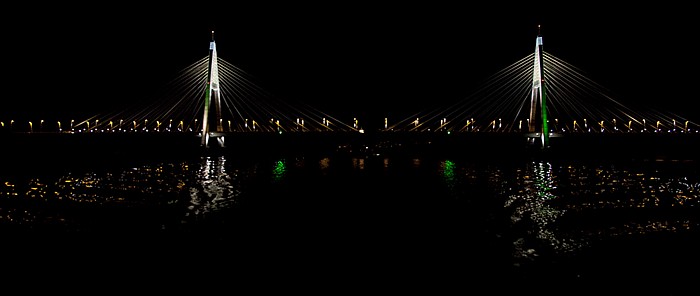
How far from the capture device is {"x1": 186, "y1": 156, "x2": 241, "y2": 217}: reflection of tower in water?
38.1ft

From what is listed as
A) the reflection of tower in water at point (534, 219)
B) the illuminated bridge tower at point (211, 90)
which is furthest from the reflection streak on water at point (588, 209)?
the illuminated bridge tower at point (211, 90)

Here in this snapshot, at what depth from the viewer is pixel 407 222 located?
33.5 feet

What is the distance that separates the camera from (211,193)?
14398 mm

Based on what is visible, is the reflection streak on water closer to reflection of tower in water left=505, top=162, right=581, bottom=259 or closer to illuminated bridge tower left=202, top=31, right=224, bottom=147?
reflection of tower in water left=505, top=162, right=581, bottom=259

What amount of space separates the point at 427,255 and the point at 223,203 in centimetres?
617

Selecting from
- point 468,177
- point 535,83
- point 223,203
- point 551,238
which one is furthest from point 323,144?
point 551,238

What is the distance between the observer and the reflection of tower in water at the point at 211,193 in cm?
1161

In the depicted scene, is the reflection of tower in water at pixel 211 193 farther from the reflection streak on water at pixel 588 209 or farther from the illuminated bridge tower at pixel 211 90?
the illuminated bridge tower at pixel 211 90

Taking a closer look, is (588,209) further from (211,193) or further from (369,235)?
(211,193)

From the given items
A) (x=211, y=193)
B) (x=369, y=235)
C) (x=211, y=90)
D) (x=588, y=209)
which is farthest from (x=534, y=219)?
(x=211, y=90)

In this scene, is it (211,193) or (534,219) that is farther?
(211,193)

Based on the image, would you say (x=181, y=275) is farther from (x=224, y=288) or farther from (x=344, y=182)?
(x=344, y=182)

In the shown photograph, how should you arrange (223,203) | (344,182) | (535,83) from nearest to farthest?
(223,203), (344,182), (535,83)

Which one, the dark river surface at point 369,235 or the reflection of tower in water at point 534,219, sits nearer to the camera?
the dark river surface at point 369,235
